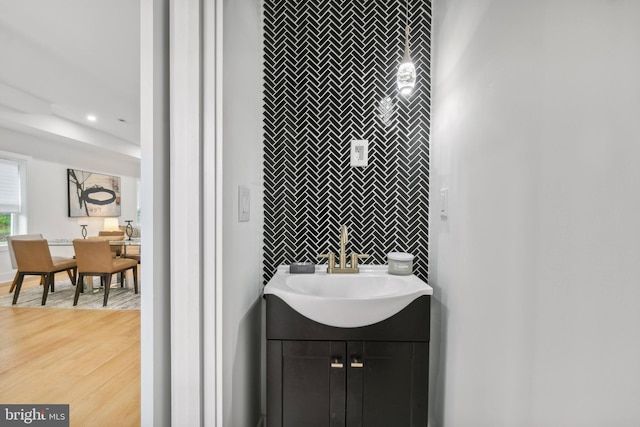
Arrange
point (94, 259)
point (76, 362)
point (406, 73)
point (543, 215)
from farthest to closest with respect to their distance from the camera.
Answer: point (94, 259) → point (76, 362) → point (406, 73) → point (543, 215)

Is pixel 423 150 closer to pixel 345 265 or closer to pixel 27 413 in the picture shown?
pixel 345 265

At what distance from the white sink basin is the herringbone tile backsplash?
21 cm

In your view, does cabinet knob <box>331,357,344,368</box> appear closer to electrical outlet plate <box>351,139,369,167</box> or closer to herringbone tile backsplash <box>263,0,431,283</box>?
herringbone tile backsplash <box>263,0,431,283</box>

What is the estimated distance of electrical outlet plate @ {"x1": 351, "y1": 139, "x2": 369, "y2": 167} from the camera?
5.38 feet

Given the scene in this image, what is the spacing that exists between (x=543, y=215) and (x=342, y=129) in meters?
1.08

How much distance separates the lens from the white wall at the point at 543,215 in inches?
22.8

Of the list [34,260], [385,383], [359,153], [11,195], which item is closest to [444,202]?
[359,153]

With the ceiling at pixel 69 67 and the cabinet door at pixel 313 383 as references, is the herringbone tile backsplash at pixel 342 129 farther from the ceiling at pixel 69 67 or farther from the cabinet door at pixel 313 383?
the ceiling at pixel 69 67

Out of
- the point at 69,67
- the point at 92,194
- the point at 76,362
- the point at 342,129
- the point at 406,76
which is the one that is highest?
the point at 69,67

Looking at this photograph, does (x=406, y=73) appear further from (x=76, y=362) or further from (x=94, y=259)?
(x=94, y=259)

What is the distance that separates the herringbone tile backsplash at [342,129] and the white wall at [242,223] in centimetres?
11

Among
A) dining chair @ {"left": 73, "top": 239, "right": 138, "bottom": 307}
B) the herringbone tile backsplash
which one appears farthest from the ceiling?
dining chair @ {"left": 73, "top": 239, "right": 138, "bottom": 307}

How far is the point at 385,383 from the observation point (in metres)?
1.29

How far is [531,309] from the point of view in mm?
839
